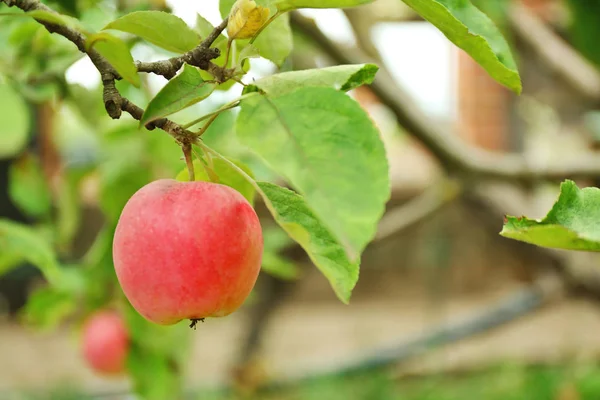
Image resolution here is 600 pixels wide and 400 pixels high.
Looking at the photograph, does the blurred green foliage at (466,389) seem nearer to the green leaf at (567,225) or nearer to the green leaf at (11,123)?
the green leaf at (11,123)

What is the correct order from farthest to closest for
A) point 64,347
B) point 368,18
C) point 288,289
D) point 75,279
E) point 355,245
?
1. point 64,347
2. point 288,289
3. point 368,18
4. point 75,279
5. point 355,245

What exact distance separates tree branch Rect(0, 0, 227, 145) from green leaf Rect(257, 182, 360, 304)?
6 centimetres

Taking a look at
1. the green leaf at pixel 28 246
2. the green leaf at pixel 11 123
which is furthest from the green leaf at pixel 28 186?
the green leaf at pixel 28 246

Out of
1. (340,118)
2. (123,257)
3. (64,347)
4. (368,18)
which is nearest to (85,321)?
(368,18)

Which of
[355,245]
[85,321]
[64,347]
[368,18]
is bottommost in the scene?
[64,347]

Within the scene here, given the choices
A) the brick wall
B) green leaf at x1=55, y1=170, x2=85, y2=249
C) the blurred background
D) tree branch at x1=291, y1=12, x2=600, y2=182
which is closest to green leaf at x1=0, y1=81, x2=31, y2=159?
the blurred background

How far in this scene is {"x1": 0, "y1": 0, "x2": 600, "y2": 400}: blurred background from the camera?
106 cm

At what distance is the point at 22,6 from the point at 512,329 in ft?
11.4

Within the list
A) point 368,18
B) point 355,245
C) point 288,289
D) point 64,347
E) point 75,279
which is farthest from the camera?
point 64,347

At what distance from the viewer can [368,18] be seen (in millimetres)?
1547

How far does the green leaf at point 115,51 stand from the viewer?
1.17ft

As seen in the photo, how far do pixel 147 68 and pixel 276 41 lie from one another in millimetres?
97

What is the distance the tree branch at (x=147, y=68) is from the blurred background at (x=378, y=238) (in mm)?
89

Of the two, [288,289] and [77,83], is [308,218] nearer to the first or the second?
[77,83]
